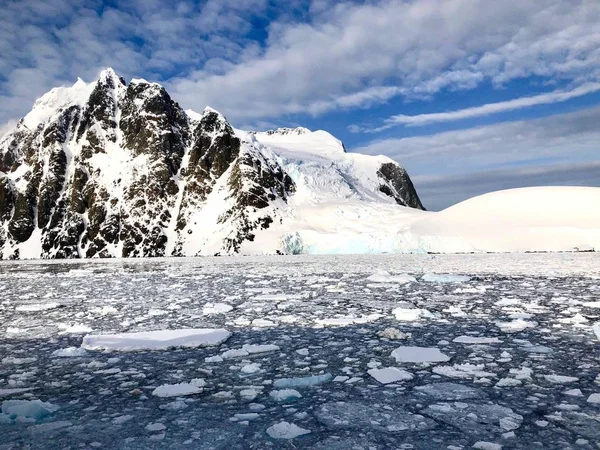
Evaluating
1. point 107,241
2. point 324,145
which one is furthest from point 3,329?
point 324,145

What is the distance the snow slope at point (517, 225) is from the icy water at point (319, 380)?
1366 inches

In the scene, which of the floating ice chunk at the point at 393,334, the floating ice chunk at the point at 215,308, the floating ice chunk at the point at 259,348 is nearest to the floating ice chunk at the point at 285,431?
the floating ice chunk at the point at 259,348

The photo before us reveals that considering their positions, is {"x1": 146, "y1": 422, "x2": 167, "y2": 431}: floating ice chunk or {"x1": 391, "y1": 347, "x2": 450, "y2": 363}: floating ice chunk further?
{"x1": 391, "y1": 347, "x2": 450, "y2": 363}: floating ice chunk

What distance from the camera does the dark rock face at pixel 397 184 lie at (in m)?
115

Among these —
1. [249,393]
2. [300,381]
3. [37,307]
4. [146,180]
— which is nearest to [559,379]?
[300,381]

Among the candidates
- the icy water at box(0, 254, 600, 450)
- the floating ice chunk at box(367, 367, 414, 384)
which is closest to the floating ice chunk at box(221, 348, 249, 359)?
the icy water at box(0, 254, 600, 450)

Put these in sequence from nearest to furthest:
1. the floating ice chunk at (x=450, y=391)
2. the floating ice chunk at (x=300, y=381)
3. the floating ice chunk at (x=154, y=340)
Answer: the floating ice chunk at (x=450, y=391) → the floating ice chunk at (x=300, y=381) → the floating ice chunk at (x=154, y=340)

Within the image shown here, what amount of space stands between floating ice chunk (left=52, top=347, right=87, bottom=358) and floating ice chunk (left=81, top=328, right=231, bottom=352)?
170 mm

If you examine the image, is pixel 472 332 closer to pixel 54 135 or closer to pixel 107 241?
pixel 107 241

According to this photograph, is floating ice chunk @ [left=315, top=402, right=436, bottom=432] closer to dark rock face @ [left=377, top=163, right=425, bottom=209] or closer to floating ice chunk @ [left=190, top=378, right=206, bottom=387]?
floating ice chunk @ [left=190, top=378, right=206, bottom=387]

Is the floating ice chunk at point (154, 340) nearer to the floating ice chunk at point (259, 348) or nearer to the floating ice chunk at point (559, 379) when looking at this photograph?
the floating ice chunk at point (259, 348)

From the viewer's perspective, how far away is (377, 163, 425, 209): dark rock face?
378 ft

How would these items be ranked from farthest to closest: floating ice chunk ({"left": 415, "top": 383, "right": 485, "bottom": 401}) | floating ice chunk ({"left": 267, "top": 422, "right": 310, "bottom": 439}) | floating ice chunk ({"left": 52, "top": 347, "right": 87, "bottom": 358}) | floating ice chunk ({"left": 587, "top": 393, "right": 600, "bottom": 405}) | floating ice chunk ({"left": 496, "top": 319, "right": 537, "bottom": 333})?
floating ice chunk ({"left": 496, "top": 319, "right": 537, "bottom": 333}) → floating ice chunk ({"left": 52, "top": 347, "right": 87, "bottom": 358}) → floating ice chunk ({"left": 415, "top": 383, "right": 485, "bottom": 401}) → floating ice chunk ({"left": 587, "top": 393, "right": 600, "bottom": 405}) → floating ice chunk ({"left": 267, "top": 422, "right": 310, "bottom": 439})

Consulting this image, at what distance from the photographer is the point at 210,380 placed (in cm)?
425
